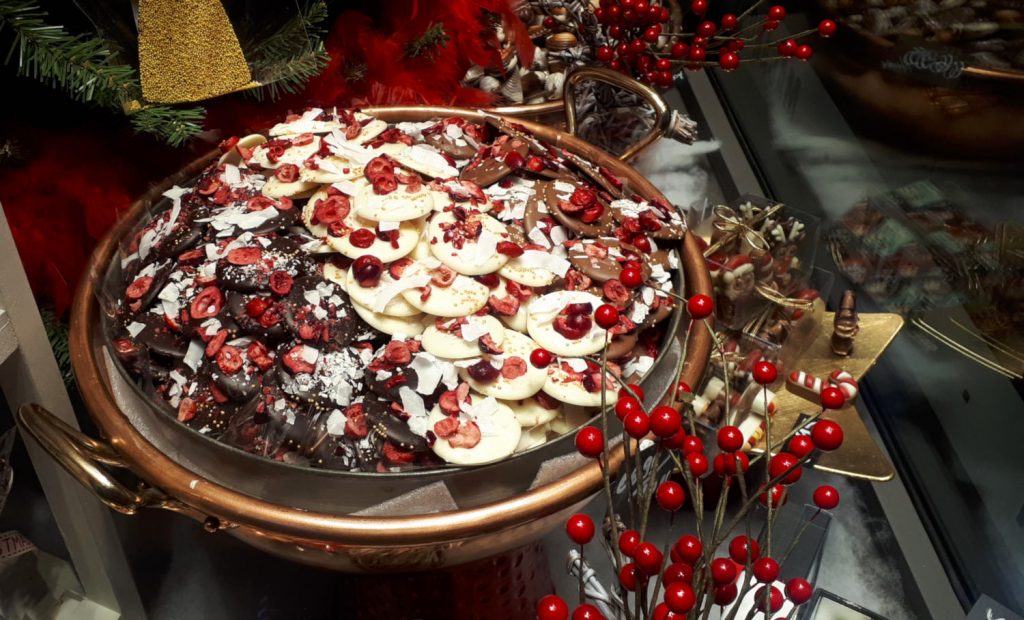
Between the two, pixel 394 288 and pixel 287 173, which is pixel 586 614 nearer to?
pixel 394 288

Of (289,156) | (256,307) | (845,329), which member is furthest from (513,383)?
(845,329)

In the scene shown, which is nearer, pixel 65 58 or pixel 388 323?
pixel 388 323

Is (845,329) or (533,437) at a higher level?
(533,437)

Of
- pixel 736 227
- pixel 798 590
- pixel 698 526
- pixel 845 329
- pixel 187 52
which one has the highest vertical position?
pixel 187 52

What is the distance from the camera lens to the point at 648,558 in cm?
48

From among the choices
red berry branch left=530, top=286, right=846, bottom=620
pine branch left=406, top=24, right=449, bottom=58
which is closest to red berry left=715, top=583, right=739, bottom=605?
red berry branch left=530, top=286, right=846, bottom=620

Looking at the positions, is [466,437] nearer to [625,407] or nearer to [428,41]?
[625,407]

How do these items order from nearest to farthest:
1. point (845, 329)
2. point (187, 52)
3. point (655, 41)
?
point (187, 52), point (845, 329), point (655, 41)

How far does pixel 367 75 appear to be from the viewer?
45.8 inches

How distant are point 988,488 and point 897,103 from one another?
635 mm

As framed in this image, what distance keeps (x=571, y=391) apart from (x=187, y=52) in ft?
1.90

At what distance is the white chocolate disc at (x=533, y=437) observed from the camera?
67 cm

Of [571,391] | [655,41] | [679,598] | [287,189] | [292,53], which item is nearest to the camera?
[679,598]

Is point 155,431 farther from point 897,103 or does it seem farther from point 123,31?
point 897,103
